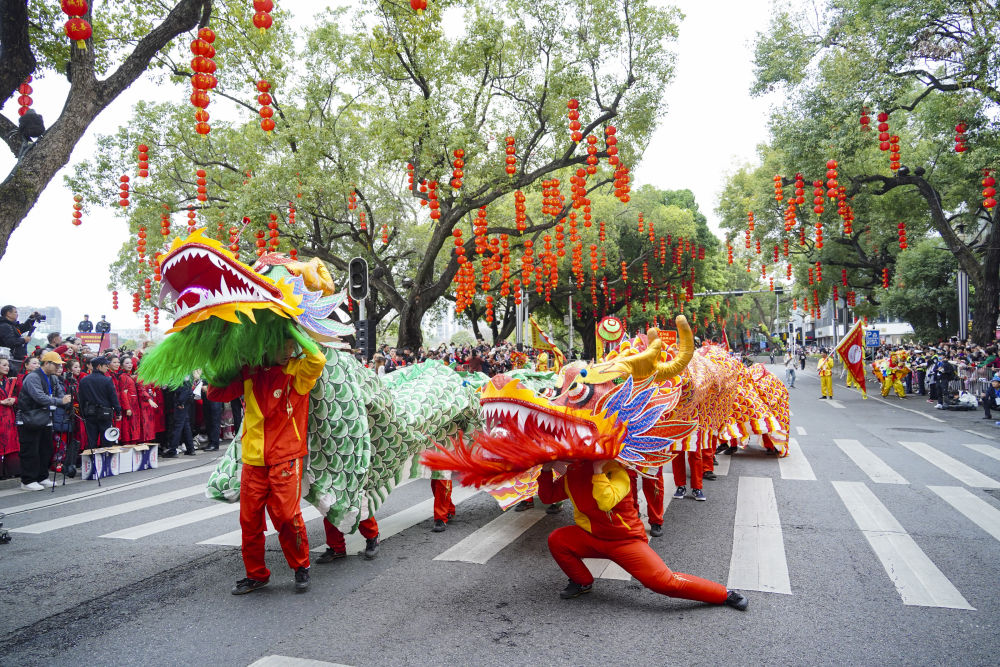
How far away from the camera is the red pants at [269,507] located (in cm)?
409

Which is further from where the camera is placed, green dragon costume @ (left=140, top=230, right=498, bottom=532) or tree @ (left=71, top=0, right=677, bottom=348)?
tree @ (left=71, top=0, right=677, bottom=348)

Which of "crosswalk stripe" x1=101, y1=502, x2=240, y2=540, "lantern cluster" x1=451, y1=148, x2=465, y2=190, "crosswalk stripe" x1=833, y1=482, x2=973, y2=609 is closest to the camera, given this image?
"crosswalk stripe" x1=833, y1=482, x2=973, y2=609

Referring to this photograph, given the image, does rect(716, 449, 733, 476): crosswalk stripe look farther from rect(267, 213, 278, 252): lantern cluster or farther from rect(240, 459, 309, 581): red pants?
rect(267, 213, 278, 252): lantern cluster

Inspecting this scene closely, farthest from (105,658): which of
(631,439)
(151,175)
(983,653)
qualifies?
(151,175)

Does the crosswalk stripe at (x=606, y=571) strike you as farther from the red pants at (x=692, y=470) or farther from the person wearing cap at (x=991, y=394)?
the person wearing cap at (x=991, y=394)

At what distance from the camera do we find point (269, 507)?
4.12 m

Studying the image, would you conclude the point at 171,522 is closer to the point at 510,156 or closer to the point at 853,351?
the point at 510,156

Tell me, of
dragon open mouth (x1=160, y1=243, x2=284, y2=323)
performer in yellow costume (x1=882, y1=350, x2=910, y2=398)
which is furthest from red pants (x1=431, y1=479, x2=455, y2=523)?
performer in yellow costume (x1=882, y1=350, x2=910, y2=398)

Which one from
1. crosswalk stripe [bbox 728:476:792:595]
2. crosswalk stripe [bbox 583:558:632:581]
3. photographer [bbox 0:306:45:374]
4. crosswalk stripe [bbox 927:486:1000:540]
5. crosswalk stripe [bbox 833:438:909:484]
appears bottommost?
crosswalk stripe [bbox 833:438:909:484]

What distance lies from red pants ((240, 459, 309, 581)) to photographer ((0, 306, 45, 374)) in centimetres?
740

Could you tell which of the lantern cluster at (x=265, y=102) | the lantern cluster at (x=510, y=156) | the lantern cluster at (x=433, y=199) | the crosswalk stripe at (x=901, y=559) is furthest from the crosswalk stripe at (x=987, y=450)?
the lantern cluster at (x=265, y=102)

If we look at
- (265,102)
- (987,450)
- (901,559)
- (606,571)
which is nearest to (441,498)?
(606,571)

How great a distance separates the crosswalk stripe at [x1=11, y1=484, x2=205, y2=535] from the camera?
6.06m

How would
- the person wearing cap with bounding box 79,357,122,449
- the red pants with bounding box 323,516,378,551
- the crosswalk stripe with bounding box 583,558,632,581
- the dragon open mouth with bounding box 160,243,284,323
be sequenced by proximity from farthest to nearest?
the person wearing cap with bounding box 79,357,122,449 < the red pants with bounding box 323,516,378,551 < the crosswalk stripe with bounding box 583,558,632,581 < the dragon open mouth with bounding box 160,243,284,323
